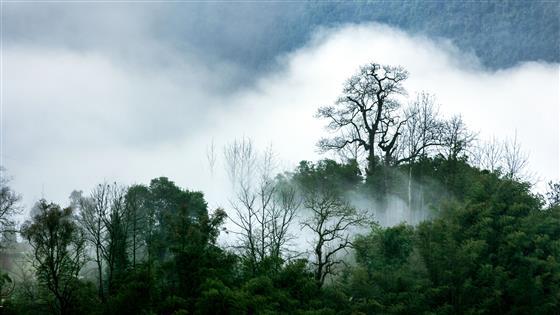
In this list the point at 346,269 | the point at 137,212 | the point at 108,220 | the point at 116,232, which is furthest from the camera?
the point at 137,212

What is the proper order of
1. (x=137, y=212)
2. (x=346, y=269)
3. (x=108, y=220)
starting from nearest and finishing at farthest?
(x=346, y=269)
(x=108, y=220)
(x=137, y=212)

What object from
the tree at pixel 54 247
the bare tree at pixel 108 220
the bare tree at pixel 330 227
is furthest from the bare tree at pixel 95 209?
the bare tree at pixel 330 227

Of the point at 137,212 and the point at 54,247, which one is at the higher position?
the point at 137,212

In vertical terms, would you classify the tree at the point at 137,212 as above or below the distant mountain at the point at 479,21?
below

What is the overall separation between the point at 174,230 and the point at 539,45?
24.6 meters

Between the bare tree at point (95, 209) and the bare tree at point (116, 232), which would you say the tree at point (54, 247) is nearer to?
the bare tree at point (116, 232)

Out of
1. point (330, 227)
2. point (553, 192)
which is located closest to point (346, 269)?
point (330, 227)

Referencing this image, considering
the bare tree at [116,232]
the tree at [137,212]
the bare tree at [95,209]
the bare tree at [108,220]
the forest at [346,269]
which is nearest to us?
the forest at [346,269]

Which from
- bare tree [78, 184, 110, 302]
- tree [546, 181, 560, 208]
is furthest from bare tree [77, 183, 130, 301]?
tree [546, 181, 560, 208]

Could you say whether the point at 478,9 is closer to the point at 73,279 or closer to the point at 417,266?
the point at 417,266

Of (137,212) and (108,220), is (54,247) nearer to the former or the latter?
(108,220)

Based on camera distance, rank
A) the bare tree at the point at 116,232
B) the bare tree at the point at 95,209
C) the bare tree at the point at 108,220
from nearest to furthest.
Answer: the bare tree at the point at 116,232, the bare tree at the point at 108,220, the bare tree at the point at 95,209

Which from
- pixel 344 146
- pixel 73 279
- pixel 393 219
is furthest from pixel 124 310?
pixel 344 146

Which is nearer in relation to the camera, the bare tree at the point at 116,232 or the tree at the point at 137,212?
the bare tree at the point at 116,232
